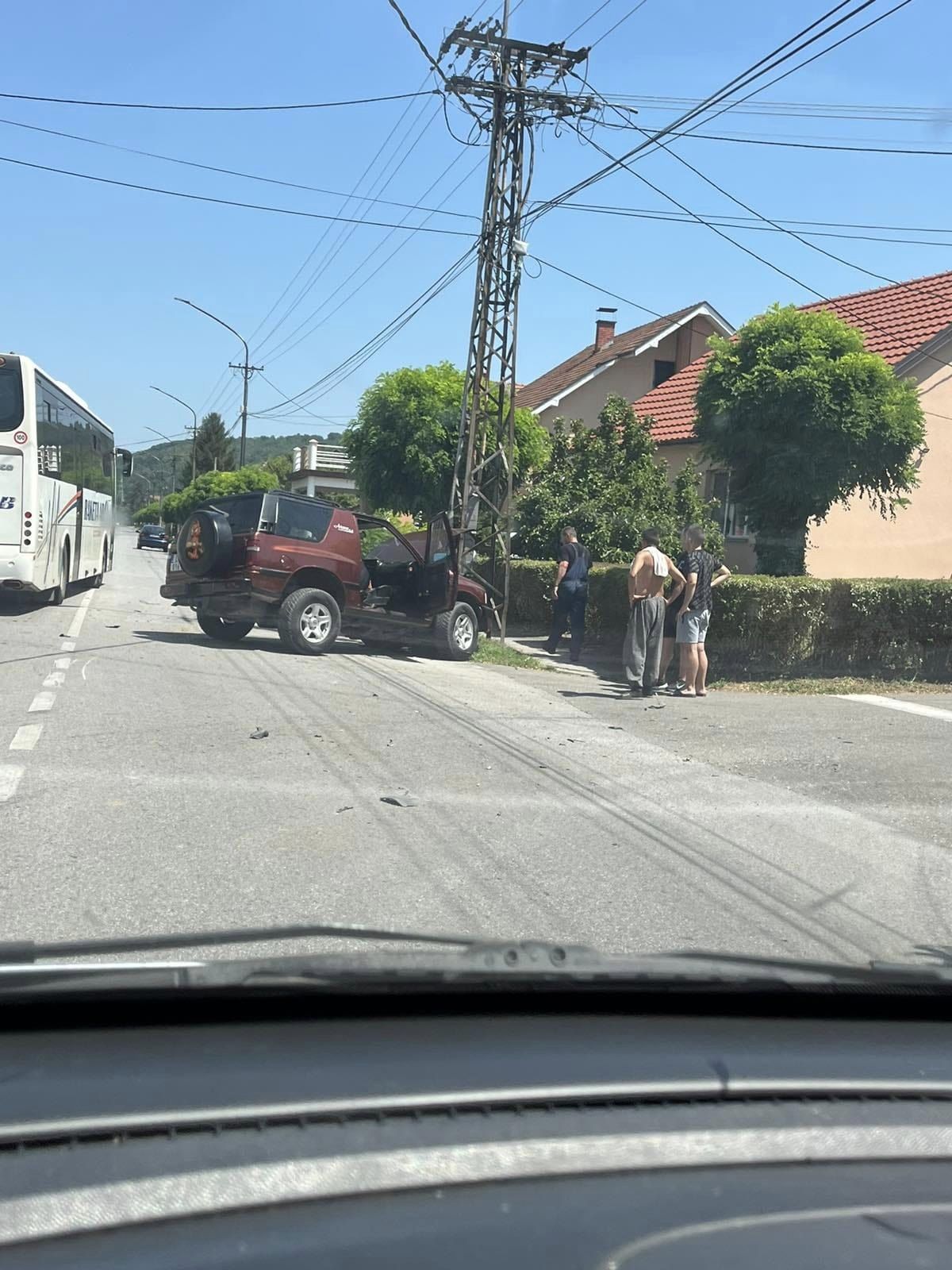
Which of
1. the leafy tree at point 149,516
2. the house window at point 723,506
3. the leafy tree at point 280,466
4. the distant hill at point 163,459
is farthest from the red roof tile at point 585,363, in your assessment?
the distant hill at point 163,459

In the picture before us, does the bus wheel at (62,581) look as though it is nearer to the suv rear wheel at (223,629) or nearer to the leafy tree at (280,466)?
the suv rear wheel at (223,629)

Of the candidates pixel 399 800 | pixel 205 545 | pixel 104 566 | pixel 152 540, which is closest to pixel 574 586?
pixel 205 545

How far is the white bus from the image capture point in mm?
16781

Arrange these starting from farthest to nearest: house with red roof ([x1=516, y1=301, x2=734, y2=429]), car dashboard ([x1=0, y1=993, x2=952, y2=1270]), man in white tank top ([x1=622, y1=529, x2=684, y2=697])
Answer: house with red roof ([x1=516, y1=301, x2=734, y2=429]) → man in white tank top ([x1=622, y1=529, x2=684, y2=697]) → car dashboard ([x1=0, y1=993, x2=952, y2=1270])

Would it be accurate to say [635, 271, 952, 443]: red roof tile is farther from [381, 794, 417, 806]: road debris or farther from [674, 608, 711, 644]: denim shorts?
[381, 794, 417, 806]: road debris

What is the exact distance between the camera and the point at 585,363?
38844 mm

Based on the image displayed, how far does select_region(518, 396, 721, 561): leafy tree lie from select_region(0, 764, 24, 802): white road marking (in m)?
14.2

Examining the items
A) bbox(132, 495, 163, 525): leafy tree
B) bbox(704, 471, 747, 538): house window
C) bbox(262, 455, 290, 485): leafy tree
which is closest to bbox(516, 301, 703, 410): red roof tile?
bbox(704, 471, 747, 538): house window

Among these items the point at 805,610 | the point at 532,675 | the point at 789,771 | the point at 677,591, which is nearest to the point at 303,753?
the point at 789,771

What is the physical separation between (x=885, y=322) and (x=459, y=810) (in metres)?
19.0

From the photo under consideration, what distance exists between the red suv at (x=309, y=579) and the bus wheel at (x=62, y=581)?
3.96 metres

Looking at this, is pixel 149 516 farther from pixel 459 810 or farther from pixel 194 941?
pixel 194 941

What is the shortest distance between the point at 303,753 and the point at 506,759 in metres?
1.51

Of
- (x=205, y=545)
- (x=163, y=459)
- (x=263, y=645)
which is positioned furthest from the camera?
(x=163, y=459)
